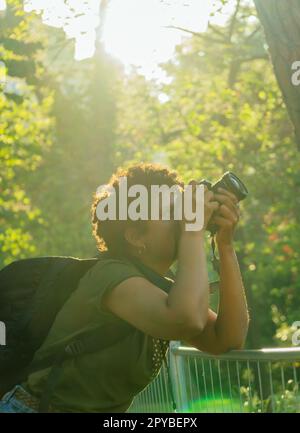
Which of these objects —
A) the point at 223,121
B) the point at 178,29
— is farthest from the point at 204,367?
the point at 223,121

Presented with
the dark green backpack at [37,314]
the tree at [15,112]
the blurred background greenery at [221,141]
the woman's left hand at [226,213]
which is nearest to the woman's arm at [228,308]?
the woman's left hand at [226,213]

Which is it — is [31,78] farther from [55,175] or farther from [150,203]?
[55,175]

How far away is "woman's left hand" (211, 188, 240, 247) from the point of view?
4.32m

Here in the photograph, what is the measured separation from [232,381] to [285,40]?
210cm

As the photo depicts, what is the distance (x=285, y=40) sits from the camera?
627 centimetres

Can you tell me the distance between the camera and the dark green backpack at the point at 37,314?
13.5ft

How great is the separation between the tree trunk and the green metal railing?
1560 millimetres

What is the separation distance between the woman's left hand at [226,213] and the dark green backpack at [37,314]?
35 cm

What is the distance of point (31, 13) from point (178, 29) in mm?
8413

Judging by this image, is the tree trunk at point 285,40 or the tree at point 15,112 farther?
the tree at point 15,112

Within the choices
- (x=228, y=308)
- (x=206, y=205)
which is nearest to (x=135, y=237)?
(x=206, y=205)

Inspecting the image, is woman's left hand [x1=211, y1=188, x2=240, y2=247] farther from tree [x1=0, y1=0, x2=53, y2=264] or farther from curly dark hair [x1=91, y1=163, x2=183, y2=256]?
tree [x1=0, y1=0, x2=53, y2=264]

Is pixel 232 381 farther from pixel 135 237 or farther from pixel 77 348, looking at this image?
pixel 77 348

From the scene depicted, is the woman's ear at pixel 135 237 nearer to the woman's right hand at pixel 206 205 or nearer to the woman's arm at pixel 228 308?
the woman's right hand at pixel 206 205
